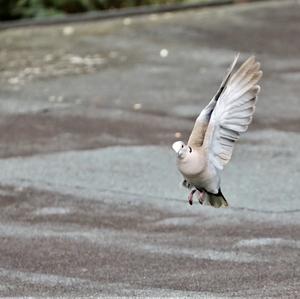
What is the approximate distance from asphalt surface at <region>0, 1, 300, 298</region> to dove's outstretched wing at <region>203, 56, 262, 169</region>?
31.3 inches

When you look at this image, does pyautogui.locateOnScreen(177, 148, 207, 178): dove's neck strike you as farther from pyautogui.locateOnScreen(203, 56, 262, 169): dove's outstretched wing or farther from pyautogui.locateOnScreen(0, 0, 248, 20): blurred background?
pyautogui.locateOnScreen(0, 0, 248, 20): blurred background

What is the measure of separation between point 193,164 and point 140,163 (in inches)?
158

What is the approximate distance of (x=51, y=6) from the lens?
16828 millimetres

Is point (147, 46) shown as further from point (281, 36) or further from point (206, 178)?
point (206, 178)

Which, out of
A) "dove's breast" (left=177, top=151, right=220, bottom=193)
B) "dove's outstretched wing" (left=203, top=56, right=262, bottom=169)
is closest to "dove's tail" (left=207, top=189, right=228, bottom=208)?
"dove's breast" (left=177, top=151, right=220, bottom=193)

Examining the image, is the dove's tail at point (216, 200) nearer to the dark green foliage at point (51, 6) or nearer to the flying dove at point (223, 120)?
the flying dove at point (223, 120)

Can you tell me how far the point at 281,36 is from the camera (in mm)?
14633

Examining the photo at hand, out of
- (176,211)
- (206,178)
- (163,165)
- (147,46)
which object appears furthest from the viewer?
(147,46)

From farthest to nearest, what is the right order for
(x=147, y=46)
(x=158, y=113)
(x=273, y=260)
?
(x=147, y=46), (x=158, y=113), (x=273, y=260)

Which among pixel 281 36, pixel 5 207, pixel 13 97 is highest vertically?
pixel 5 207

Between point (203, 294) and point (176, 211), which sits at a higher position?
point (203, 294)

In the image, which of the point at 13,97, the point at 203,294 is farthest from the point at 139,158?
the point at 203,294

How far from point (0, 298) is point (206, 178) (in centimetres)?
129

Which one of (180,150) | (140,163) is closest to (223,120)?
(180,150)
